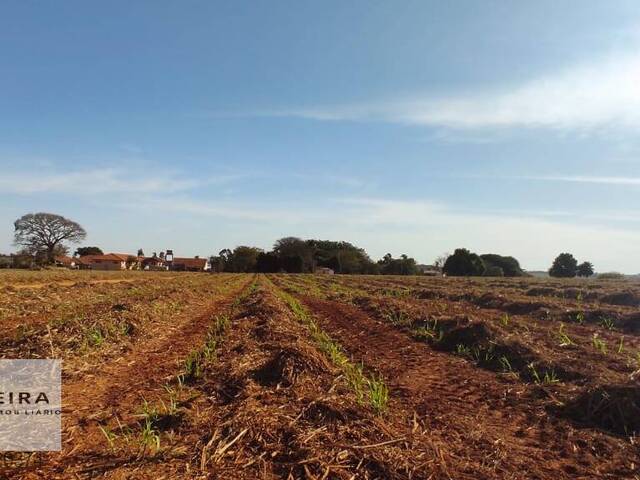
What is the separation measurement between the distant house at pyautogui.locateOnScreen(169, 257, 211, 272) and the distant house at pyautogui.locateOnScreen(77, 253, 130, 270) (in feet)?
40.4

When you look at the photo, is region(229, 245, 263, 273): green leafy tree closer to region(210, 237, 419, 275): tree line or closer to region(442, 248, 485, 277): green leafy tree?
region(210, 237, 419, 275): tree line

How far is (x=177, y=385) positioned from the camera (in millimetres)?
6547

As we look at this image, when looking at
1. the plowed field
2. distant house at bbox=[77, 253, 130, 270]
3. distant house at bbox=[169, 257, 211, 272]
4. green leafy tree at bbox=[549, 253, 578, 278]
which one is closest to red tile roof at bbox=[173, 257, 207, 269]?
distant house at bbox=[169, 257, 211, 272]

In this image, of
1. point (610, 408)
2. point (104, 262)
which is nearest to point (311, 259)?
point (104, 262)

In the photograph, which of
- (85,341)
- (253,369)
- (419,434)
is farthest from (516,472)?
(85,341)

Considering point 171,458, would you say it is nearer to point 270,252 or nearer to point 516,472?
point 516,472

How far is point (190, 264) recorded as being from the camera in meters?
126

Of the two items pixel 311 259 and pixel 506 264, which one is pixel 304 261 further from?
pixel 506 264

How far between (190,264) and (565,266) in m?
88.4

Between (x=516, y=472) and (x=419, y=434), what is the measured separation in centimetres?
98

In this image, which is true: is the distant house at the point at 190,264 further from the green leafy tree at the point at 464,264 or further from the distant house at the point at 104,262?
the green leafy tree at the point at 464,264

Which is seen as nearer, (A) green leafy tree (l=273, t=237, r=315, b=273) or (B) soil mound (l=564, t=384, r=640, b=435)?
(B) soil mound (l=564, t=384, r=640, b=435)

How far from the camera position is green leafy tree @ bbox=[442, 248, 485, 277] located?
8625 centimetres

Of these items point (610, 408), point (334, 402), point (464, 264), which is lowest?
point (610, 408)
